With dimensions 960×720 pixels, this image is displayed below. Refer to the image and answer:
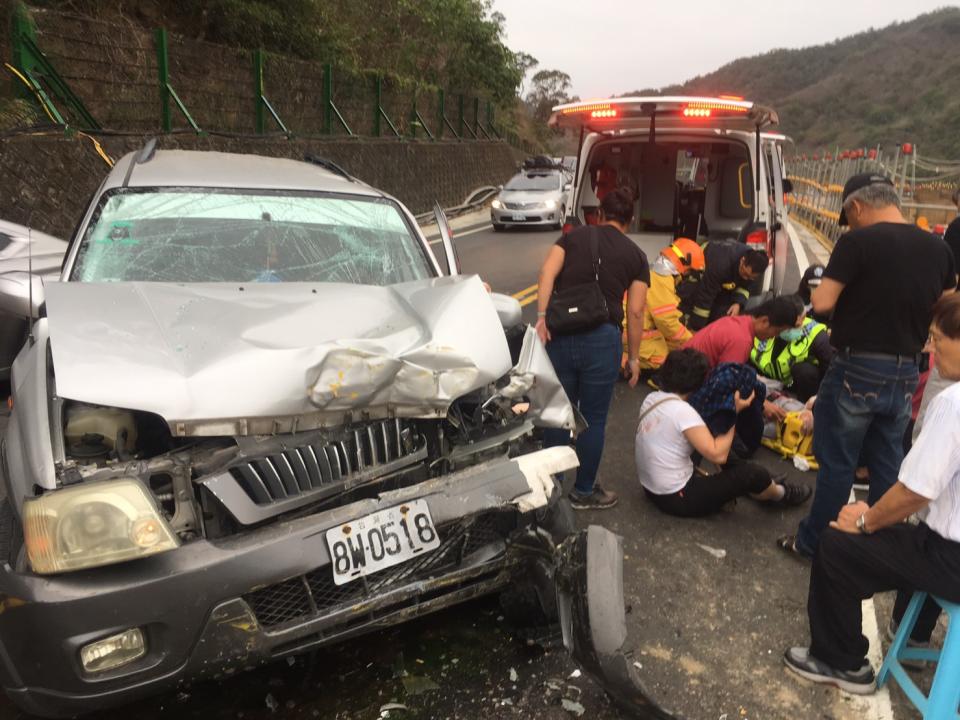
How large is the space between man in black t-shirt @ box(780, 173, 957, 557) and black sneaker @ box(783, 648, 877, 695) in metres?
0.81

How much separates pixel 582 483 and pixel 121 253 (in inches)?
97.1

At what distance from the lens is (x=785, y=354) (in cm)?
499

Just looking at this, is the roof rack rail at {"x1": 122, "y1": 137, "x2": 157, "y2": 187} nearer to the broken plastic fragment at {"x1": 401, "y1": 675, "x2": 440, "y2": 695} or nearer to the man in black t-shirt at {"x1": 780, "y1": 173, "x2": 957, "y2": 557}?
the broken plastic fragment at {"x1": 401, "y1": 675, "x2": 440, "y2": 695}

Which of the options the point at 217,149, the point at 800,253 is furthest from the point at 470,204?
the point at 800,253

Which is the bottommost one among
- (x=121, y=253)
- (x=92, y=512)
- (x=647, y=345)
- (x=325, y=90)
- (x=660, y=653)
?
(x=660, y=653)

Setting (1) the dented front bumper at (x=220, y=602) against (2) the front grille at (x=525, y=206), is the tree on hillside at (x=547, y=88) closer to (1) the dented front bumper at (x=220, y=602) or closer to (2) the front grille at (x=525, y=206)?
(2) the front grille at (x=525, y=206)

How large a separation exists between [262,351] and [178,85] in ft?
42.5

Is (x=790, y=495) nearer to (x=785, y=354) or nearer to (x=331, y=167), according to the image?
(x=785, y=354)

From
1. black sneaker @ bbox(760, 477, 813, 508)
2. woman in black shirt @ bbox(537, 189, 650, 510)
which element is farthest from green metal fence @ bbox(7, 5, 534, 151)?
black sneaker @ bbox(760, 477, 813, 508)

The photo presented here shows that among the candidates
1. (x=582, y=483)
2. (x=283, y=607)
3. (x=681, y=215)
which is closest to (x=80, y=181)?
(x=681, y=215)

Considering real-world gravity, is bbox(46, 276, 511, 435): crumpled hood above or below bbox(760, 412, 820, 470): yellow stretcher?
above

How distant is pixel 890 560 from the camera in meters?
2.32

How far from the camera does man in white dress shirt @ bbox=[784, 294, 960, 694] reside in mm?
2121

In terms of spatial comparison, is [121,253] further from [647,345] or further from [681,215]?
[681,215]
